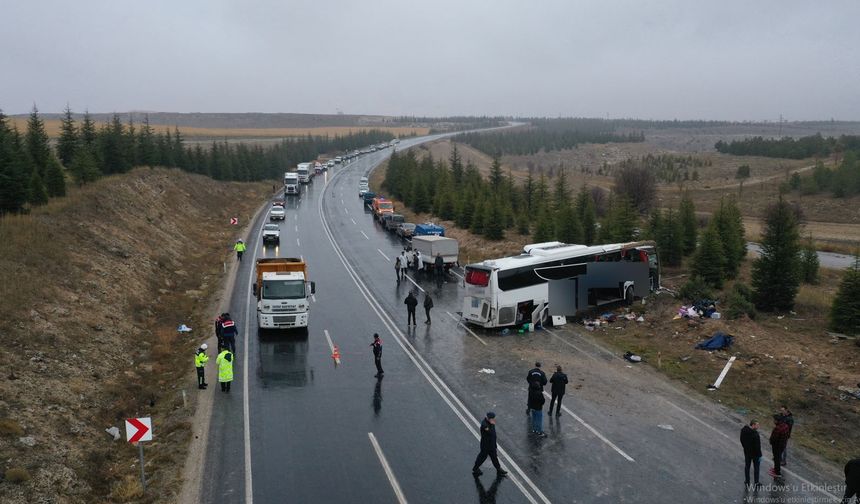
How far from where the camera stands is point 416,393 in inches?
748

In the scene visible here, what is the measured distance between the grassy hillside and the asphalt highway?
1.90 meters

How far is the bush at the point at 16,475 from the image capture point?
39.4 ft

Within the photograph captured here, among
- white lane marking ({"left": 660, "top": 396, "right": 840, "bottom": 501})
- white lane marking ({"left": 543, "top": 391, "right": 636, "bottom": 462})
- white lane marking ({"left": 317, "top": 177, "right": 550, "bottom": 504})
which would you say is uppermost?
white lane marking ({"left": 317, "top": 177, "right": 550, "bottom": 504})

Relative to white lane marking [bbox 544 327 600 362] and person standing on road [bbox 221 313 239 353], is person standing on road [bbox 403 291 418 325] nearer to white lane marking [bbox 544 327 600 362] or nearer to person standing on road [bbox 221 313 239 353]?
white lane marking [bbox 544 327 600 362]

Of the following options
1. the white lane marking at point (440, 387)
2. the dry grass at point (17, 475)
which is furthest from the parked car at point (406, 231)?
the dry grass at point (17, 475)

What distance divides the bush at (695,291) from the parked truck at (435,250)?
13.6 m

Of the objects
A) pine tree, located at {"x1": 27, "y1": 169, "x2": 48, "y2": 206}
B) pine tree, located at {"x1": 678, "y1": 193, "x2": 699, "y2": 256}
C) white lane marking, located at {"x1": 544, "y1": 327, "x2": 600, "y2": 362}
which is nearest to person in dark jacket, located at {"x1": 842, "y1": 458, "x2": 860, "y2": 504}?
white lane marking, located at {"x1": 544, "y1": 327, "x2": 600, "y2": 362}

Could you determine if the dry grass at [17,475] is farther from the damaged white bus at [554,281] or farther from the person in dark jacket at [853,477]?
the damaged white bus at [554,281]

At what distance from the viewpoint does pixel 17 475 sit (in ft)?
39.6

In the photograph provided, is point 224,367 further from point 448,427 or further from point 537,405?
point 537,405

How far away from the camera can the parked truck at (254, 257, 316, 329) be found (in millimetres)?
24172

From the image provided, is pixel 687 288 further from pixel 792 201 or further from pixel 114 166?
pixel 792 201

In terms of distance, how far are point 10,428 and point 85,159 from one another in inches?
1419

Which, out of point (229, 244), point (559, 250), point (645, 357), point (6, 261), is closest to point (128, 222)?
point (229, 244)
